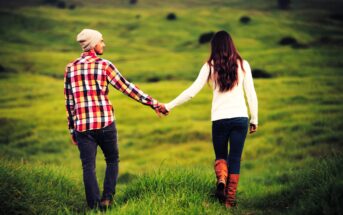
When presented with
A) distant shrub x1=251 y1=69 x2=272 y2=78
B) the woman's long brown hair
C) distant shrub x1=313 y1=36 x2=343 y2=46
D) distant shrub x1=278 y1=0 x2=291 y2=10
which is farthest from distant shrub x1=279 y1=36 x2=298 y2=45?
distant shrub x1=278 y1=0 x2=291 y2=10

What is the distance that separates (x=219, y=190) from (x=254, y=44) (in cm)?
4802

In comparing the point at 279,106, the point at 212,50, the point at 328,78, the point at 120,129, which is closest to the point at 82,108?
the point at 212,50

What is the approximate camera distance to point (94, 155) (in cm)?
576

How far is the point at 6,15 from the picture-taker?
7594cm

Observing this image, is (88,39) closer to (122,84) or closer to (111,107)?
(122,84)

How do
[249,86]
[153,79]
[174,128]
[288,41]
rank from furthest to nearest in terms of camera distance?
[288,41], [153,79], [174,128], [249,86]

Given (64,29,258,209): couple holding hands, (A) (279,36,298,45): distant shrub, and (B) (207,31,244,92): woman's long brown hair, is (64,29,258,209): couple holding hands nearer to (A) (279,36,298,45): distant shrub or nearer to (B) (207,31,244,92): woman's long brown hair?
(B) (207,31,244,92): woman's long brown hair

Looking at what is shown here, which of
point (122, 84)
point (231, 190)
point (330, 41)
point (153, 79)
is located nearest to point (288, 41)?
point (330, 41)

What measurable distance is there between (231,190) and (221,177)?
266 millimetres

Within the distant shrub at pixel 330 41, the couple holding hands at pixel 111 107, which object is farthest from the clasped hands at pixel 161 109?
the distant shrub at pixel 330 41

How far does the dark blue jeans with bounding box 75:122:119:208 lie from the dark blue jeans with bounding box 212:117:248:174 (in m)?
1.42

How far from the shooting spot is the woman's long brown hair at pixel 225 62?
5.98m

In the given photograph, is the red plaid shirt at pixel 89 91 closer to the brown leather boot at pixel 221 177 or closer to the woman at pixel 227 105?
the woman at pixel 227 105

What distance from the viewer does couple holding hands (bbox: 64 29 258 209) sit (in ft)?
18.6
